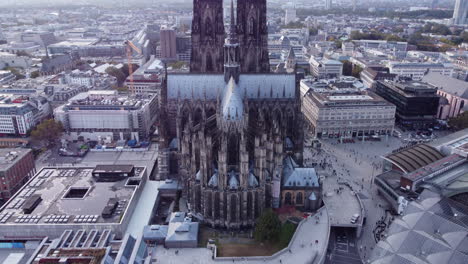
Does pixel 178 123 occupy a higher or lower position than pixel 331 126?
higher

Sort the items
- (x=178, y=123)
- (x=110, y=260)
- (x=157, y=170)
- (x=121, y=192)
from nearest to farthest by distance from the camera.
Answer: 1. (x=110, y=260)
2. (x=121, y=192)
3. (x=178, y=123)
4. (x=157, y=170)

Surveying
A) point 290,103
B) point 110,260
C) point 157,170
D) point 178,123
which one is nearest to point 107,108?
point 157,170

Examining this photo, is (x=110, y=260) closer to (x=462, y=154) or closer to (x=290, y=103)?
(x=290, y=103)

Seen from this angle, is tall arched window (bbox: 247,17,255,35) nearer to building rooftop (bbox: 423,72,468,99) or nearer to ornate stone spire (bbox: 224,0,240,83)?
ornate stone spire (bbox: 224,0,240,83)

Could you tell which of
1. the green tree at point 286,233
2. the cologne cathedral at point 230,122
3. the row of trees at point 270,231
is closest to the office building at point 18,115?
the cologne cathedral at point 230,122

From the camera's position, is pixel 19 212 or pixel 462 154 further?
pixel 462 154

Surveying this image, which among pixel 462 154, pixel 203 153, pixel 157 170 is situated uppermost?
pixel 203 153

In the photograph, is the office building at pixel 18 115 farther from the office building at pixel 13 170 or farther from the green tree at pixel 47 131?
the office building at pixel 13 170
